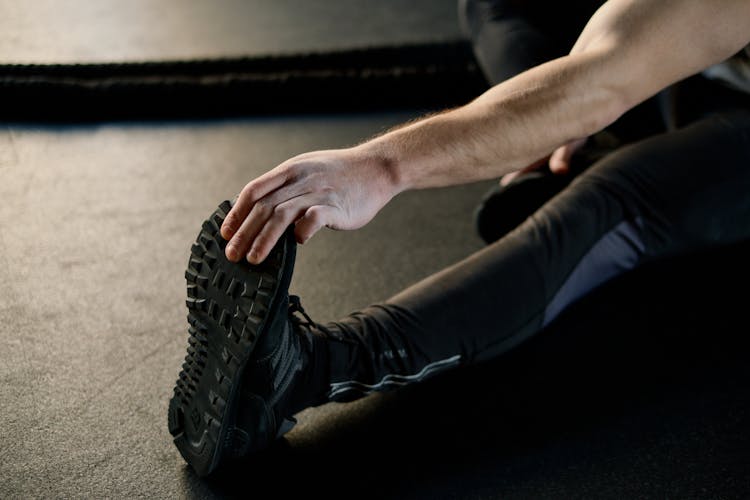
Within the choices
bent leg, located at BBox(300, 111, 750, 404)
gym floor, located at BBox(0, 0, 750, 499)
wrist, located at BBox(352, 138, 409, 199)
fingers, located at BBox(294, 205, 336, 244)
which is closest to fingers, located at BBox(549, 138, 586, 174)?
bent leg, located at BBox(300, 111, 750, 404)

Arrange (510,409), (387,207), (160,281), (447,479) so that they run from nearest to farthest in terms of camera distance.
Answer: (447,479), (510,409), (160,281), (387,207)

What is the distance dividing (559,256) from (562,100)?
0.72 feet

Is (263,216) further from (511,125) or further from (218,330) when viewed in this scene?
(511,125)

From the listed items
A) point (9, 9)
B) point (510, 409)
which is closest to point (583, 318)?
point (510, 409)

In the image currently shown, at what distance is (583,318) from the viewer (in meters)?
1.27

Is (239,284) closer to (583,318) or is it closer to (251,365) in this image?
(251,365)

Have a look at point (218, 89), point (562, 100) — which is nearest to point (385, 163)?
point (562, 100)

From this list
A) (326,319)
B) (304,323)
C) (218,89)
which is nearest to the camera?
(304,323)

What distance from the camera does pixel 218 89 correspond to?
6.12 feet

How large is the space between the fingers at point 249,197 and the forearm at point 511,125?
150mm

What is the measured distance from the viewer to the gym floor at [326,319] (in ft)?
3.22

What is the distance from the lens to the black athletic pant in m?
1.00

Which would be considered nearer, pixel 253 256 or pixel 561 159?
pixel 253 256

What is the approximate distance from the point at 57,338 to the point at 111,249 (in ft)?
0.85
